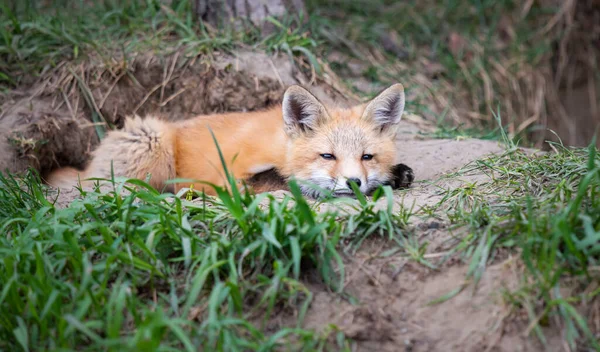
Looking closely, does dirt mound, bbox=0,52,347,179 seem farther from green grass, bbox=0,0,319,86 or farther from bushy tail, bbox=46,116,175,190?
bushy tail, bbox=46,116,175,190

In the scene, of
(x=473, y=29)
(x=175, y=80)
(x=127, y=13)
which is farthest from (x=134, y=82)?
(x=473, y=29)

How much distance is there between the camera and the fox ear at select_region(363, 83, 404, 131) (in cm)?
362

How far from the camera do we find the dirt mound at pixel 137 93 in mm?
4540

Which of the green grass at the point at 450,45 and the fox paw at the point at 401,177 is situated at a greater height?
A: the green grass at the point at 450,45

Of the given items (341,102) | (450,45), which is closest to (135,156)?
(341,102)

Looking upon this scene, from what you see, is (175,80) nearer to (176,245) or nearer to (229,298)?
(176,245)

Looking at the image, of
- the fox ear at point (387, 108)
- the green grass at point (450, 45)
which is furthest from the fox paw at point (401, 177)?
the green grass at point (450, 45)

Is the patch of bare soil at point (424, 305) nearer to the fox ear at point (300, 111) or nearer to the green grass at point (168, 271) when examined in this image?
the green grass at point (168, 271)

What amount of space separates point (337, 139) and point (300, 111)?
1.11ft

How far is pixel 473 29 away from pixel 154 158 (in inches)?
180

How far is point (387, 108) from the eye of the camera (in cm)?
371

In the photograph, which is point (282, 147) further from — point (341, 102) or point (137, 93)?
point (137, 93)

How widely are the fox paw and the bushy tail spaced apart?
172 centimetres

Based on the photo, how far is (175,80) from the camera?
4855 millimetres
